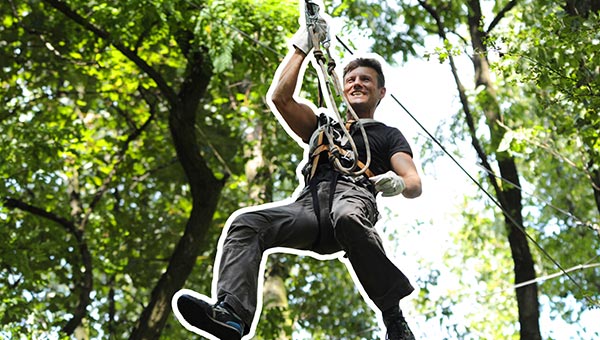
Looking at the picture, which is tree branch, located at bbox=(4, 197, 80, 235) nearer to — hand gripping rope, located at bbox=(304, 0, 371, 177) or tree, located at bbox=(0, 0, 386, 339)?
tree, located at bbox=(0, 0, 386, 339)

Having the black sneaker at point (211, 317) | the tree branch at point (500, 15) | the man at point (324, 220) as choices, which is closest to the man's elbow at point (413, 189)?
the man at point (324, 220)

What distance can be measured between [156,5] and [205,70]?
129 cm

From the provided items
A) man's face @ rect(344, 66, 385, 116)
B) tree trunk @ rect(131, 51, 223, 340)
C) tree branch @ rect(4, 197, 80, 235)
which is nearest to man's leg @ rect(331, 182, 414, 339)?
man's face @ rect(344, 66, 385, 116)

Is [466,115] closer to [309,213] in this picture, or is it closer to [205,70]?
[205,70]

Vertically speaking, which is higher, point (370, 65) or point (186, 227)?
point (186, 227)

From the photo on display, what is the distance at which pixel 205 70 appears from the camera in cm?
1138

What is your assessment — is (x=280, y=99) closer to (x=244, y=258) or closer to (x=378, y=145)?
(x=378, y=145)

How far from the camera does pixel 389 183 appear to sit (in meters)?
4.42

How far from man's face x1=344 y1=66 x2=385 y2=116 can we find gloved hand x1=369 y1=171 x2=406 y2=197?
0.55m

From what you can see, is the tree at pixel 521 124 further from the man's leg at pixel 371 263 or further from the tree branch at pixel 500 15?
the man's leg at pixel 371 263

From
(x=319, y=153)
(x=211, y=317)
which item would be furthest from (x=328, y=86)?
(x=211, y=317)

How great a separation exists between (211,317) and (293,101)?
46.3 inches

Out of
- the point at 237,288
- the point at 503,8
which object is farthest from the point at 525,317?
the point at 237,288

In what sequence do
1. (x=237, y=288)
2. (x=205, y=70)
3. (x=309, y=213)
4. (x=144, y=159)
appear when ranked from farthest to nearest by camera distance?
1. (x=144, y=159)
2. (x=205, y=70)
3. (x=309, y=213)
4. (x=237, y=288)
